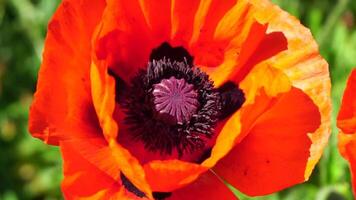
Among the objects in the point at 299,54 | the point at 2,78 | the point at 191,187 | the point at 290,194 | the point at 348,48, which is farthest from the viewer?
the point at 2,78

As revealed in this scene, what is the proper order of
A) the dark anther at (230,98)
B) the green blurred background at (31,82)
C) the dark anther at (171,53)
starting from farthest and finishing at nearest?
the green blurred background at (31,82), the dark anther at (171,53), the dark anther at (230,98)

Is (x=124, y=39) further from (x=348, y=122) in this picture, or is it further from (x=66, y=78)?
(x=348, y=122)

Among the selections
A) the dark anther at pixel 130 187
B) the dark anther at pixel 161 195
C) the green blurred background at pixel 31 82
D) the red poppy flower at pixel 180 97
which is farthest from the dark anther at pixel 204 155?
the green blurred background at pixel 31 82

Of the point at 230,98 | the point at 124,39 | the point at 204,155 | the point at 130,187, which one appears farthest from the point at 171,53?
the point at 130,187

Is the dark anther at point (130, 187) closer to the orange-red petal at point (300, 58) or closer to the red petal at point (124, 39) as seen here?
the red petal at point (124, 39)

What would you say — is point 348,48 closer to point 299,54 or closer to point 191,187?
point 299,54

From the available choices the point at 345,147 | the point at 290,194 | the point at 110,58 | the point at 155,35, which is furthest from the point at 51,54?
the point at 290,194

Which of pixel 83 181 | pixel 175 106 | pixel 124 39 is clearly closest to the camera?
pixel 83 181
